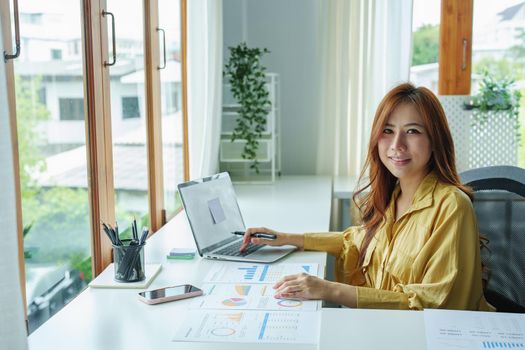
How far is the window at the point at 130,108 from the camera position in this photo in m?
2.28

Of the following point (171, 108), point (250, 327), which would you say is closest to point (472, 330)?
point (250, 327)

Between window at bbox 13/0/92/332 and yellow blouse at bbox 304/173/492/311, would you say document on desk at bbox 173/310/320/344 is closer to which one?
yellow blouse at bbox 304/173/492/311

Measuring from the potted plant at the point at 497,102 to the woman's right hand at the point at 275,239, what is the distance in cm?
207

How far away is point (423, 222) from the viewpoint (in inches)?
68.4

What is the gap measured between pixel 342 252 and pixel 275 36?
2.07m

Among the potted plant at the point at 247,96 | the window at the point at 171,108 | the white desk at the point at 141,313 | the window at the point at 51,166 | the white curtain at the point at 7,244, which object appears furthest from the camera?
the potted plant at the point at 247,96

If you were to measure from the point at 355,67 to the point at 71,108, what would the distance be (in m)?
2.29

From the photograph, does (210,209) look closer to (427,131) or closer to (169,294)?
(169,294)

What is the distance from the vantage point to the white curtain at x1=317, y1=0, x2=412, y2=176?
3.68 metres

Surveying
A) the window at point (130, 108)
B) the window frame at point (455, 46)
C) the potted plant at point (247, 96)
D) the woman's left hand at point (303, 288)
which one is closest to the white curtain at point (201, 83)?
the potted plant at point (247, 96)

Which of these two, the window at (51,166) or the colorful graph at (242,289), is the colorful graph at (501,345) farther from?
the window at (51,166)

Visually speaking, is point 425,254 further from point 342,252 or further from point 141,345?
point 141,345

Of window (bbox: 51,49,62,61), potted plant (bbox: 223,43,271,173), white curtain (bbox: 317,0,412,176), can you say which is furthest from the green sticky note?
white curtain (bbox: 317,0,412,176)

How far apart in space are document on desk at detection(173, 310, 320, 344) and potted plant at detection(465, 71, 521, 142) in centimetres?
261
